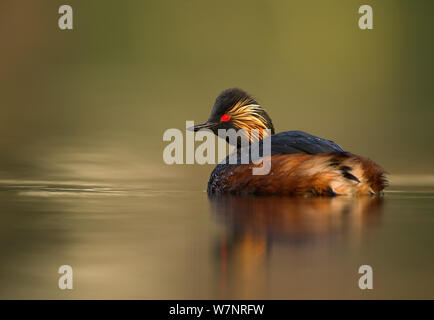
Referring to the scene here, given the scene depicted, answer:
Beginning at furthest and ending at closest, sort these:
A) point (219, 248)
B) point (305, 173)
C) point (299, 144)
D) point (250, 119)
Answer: point (250, 119), point (299, 144), point (305, 173), point (219, 248)

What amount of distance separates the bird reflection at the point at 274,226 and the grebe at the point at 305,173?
0.84 feet

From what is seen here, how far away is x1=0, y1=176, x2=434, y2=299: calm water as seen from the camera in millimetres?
3146

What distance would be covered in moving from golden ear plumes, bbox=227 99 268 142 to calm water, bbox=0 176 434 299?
1.98 m

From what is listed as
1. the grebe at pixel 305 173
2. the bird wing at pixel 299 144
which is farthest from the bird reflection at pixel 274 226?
the bird wing at pixel 299 144

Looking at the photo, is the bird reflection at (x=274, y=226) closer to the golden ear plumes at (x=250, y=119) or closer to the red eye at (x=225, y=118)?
the golden ear plumes at (x=250, y=119)

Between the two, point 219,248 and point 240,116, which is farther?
point 240,116

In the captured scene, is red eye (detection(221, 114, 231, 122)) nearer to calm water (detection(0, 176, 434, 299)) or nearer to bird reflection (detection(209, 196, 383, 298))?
bird reflection (detection(209, 196, 383, 298))

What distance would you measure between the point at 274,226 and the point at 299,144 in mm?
3057

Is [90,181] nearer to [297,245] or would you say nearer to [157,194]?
[157,194]

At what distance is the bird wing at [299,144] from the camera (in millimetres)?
7844

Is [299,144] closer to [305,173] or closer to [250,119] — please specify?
[305,173]

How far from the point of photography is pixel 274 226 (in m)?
5.02

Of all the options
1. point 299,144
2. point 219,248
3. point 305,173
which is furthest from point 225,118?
point 219,248
